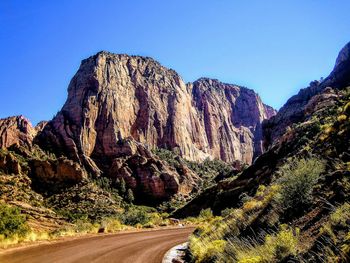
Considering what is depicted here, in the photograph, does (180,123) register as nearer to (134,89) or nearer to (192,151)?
(192,151)

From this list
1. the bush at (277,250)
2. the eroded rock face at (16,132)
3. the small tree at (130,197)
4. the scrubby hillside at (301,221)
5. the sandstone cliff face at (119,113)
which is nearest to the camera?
the scrubby hillside at (301,221)

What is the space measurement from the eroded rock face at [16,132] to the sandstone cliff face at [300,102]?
3095 inches

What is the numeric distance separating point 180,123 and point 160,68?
113ft

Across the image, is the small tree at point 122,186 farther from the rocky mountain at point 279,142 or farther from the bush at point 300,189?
the bush at point 300,189

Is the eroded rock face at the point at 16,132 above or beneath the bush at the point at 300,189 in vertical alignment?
above

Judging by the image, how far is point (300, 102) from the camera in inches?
4112

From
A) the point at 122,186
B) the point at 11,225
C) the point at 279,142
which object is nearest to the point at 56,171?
the point at 122,186

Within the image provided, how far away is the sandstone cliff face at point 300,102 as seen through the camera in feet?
278

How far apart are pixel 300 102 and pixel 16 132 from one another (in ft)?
328

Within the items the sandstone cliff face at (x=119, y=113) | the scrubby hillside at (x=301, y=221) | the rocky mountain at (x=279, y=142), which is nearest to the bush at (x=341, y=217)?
the scrubby hillside at (x=301, y=221)

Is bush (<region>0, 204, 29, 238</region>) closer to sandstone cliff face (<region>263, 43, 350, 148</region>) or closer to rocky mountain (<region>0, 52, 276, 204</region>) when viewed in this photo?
sandstone cliff face (<region>263, 43, 350, 148</region>)

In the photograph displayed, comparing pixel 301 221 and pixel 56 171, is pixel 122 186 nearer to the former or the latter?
pixel 56 171

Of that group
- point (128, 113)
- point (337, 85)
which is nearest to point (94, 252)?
point (337, 85)

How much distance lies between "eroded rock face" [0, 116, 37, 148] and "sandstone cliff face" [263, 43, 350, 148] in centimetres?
7862
